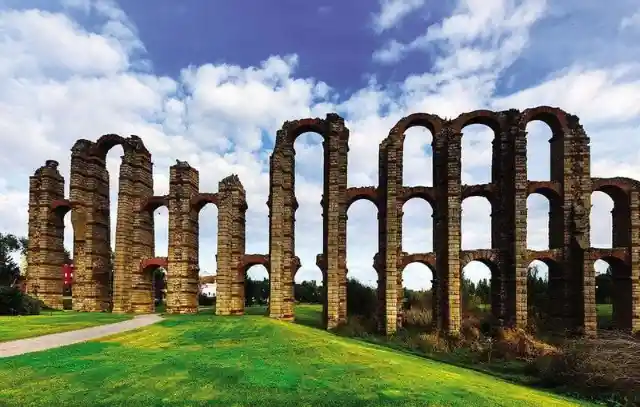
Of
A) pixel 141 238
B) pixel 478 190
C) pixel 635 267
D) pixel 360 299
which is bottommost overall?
pixel 360 299

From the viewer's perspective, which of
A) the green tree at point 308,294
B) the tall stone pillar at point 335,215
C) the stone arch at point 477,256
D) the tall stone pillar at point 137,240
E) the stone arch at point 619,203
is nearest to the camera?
the stone arch at point 477,256

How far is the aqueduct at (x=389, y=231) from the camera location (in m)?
28.1

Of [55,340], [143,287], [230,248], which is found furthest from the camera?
[143,287]

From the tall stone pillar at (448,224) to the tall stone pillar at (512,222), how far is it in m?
2.82

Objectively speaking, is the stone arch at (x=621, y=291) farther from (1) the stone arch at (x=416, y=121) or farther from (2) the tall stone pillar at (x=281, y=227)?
(2) the tall stone pillar at (x=281, y=227)

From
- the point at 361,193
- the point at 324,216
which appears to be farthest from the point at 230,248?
the point at 361,193

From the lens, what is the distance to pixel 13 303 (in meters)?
26.5

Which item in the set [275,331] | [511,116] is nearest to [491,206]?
[511,116]

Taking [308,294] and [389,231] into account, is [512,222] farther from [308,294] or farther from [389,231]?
[308,294]

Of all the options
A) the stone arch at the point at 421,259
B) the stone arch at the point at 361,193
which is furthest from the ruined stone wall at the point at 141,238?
the stone arch at the point at 421,259

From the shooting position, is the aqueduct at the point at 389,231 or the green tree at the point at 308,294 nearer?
the aqueduct at the point at 389,231

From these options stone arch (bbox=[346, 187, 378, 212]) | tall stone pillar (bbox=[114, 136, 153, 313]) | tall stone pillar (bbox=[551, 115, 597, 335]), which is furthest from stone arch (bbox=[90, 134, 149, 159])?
tall stone pillar (bbox=[551, 115, 597, 335])

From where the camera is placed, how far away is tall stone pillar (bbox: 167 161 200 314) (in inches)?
1238

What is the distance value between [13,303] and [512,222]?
93.4 ft
